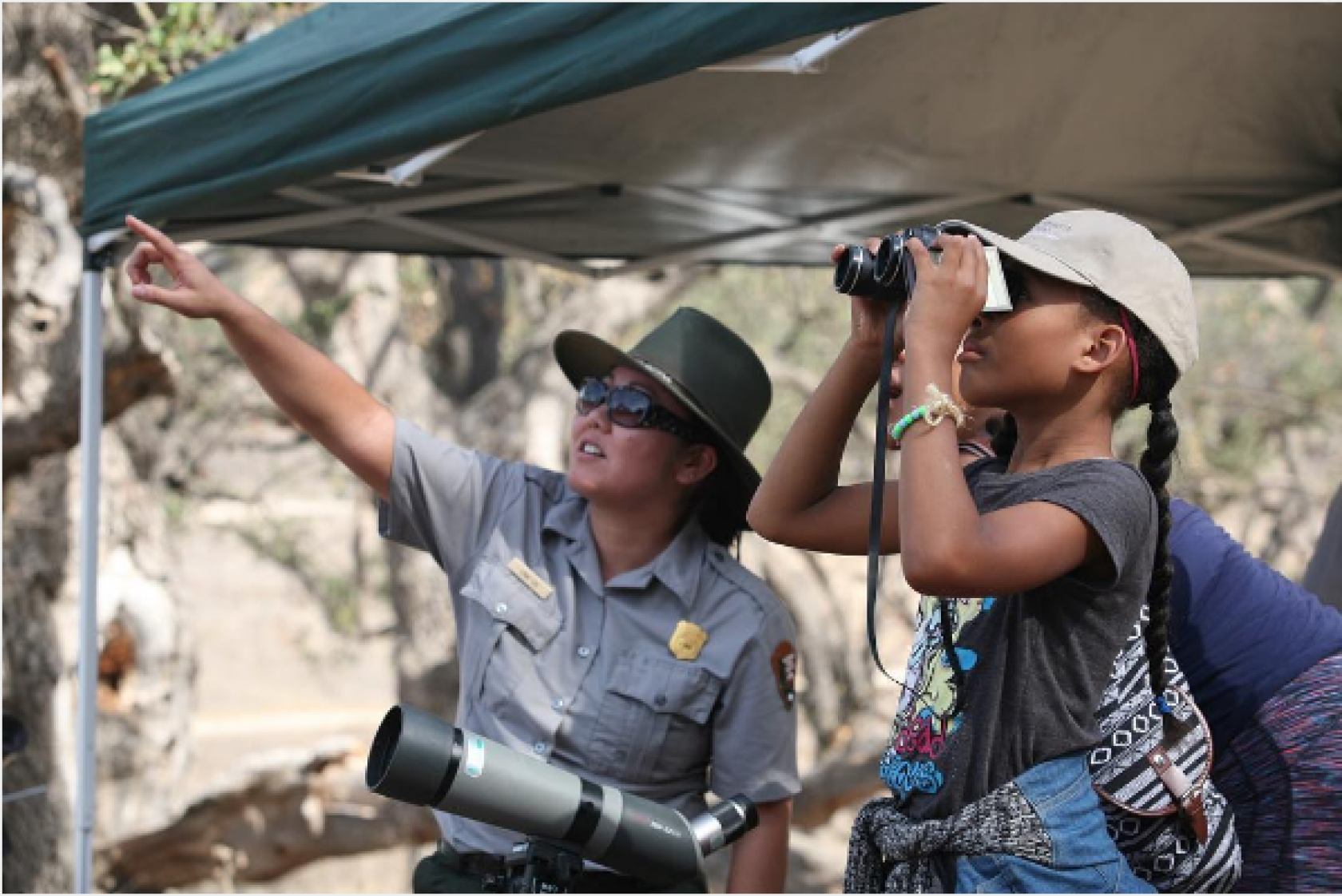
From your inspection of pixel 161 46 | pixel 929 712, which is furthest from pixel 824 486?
pixel 161 46

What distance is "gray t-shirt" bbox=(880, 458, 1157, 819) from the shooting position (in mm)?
1873

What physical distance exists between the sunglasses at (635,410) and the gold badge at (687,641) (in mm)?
362

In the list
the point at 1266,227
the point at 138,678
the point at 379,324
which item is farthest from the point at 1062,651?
the point at 379,324

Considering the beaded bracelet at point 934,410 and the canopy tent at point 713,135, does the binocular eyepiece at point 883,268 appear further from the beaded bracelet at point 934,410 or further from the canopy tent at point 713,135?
the canopy tent at point 713,135

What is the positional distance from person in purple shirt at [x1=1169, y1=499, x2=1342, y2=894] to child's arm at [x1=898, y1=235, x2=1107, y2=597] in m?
0.62

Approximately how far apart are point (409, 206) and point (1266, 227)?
220cm

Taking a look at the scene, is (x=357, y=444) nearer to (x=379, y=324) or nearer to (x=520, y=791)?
(x=520, y=791)

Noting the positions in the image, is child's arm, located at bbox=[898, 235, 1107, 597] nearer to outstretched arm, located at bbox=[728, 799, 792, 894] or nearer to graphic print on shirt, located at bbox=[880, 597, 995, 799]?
graphic print on shirt, located at bbox=[880, 597, 995, 799]

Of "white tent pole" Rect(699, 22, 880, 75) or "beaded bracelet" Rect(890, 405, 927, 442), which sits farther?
"white tent pole" Rect(699, 22, 880, 75)

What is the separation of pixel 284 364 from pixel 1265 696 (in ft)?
5.41

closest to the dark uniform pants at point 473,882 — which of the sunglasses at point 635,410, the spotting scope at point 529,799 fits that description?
the spotting scope at point 529,799

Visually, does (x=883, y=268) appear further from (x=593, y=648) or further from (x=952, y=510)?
(x=593, y=648)

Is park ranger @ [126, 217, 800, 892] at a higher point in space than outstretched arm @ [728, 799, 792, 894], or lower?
higher

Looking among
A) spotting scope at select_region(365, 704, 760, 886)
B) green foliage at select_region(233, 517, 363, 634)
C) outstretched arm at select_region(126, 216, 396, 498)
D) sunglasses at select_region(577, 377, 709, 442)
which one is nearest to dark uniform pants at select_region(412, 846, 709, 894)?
spotting scope at select_region(365, 704, 760, 886)
